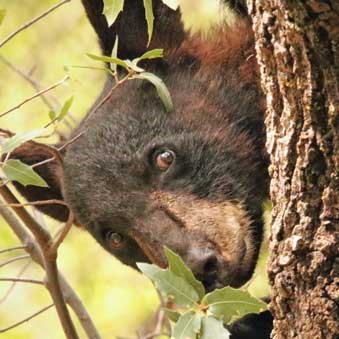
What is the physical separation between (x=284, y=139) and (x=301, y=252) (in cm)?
29

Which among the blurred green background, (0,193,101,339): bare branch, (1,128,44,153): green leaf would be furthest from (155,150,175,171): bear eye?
the blurred green background

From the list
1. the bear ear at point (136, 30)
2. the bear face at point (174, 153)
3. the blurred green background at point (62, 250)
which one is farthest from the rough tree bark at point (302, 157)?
the blurred green background at point (62, 250)

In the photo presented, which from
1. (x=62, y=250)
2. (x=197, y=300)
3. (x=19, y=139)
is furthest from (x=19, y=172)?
(x=62, y=250)

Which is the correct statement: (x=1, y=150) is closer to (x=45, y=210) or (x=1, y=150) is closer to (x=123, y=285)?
(x=45, y=210)

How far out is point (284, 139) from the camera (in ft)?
8.62

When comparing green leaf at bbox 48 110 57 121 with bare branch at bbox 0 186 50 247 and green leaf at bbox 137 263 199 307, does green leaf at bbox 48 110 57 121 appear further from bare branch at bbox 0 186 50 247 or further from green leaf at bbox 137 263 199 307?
green leaf at bbox 137 263 199 307

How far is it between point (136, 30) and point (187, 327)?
1838 millimetres

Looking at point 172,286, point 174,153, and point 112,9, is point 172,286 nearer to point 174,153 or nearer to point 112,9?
point 112,9

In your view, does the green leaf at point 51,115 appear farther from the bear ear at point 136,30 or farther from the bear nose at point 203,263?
the bear ear at point 136,30

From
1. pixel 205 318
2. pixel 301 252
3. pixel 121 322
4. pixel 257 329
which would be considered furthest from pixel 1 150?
pixel 121 322

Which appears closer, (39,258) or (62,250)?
(39,258)

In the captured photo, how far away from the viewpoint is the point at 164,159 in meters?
4.08

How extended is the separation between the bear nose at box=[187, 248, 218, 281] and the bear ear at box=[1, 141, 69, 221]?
101cm

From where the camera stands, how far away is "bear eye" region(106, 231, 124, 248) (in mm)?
4168
